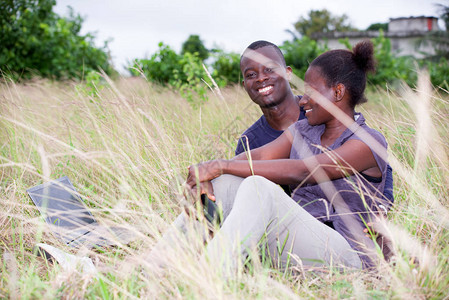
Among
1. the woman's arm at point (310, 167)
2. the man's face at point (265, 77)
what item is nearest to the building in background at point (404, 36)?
the man's face at point (265, 77)

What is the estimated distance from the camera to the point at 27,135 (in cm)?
358

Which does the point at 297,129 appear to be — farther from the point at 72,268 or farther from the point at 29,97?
the point at 29,97

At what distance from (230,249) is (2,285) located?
99cm

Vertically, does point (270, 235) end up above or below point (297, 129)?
below

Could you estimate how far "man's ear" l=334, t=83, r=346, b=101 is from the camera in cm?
196

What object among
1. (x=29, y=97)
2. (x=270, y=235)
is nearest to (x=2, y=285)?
(x=270, y=235)

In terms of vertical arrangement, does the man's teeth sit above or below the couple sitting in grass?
above

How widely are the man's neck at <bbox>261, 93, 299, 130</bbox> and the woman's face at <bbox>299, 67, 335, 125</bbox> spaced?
2.04 feet

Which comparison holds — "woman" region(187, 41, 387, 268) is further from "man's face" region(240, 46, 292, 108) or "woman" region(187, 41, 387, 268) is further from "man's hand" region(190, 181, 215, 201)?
"man's face" region(240, 46, 292, 108)

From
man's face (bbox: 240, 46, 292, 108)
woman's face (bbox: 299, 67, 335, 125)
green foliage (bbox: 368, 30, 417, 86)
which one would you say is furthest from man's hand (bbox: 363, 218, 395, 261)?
green foliage (bbox: 368, 30, 417, 86)

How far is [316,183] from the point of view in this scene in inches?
79.0

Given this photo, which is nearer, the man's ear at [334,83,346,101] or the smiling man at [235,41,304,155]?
the man's ear at [334,83,346,101]

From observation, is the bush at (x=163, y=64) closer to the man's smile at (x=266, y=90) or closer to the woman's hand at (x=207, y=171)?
the man's smile at (x=266, y=90)

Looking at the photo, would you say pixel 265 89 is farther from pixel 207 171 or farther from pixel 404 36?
pixel 404 36
